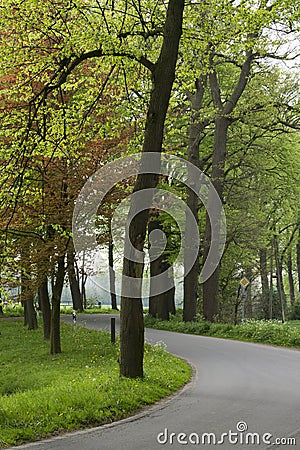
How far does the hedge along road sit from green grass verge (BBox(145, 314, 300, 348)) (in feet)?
24.6

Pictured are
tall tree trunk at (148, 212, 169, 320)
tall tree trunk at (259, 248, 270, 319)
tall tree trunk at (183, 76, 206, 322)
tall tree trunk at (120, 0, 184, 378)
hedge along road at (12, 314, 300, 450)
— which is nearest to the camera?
hedge along road at (12, 314, 300, 450)

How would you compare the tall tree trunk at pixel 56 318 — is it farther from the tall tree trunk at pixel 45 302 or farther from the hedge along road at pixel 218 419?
the hedge along road at pixel 218 419

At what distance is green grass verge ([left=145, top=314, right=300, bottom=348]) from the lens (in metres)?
22.1

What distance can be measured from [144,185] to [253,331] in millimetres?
13792

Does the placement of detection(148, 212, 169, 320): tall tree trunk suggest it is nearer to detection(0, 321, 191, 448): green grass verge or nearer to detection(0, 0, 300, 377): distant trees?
detection(0, 0, 300, 377): distant trees

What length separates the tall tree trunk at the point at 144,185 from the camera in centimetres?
1198

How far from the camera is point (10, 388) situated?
568 inches

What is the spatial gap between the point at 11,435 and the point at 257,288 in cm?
3853

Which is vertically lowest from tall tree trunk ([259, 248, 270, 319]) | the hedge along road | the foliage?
the hedge along road

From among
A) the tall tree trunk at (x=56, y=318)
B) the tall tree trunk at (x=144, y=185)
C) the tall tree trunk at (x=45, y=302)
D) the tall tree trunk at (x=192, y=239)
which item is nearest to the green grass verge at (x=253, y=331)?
the tall tree trunk at (x=192, y=239)

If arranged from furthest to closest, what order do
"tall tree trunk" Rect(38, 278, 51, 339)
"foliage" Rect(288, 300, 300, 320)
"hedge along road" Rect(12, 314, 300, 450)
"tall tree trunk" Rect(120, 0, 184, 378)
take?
"foliage" Rect(288, 300, 300, 320) → "tall tree trunk" Rect(38, 278, 51, 339) → "tall tree trunk" Rect(120, 0, 184, 378) → "hedge along road" Rect(12, 314, 300, 450)

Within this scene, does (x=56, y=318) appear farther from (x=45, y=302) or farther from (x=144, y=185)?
(x=144, y=185)

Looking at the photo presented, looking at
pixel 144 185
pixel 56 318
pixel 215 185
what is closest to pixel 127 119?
pixel 144 185

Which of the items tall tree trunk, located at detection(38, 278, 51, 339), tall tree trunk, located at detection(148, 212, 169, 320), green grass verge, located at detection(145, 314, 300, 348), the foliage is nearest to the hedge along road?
green grass verge, located at detection(145, 314, 300, 348)
